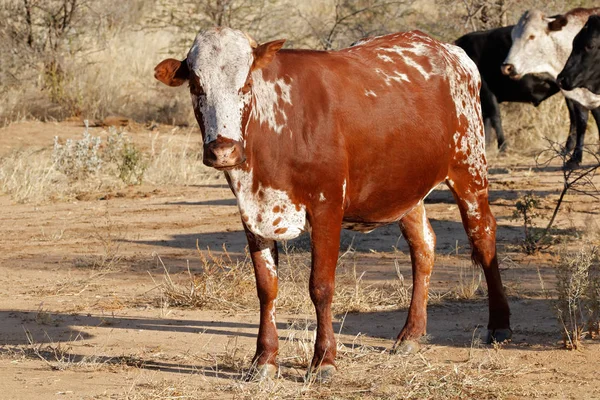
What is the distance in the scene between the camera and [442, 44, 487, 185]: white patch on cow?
23.2ft

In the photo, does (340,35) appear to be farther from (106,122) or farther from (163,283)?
(163,283)

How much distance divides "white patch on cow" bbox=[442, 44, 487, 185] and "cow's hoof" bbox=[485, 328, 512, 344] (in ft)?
3.18

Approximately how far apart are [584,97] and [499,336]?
742 centimetres

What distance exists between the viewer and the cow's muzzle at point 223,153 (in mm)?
5516

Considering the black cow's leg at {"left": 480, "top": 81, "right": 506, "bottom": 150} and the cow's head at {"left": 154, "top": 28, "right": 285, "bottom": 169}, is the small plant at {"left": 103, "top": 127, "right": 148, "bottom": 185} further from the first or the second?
the cow's head at {"left": 154, "top": 28, "right": 285, "bottom": 169}

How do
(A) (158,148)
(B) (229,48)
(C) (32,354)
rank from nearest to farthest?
(B) (229,48) → (C) (32,354) → (A) (158,148)

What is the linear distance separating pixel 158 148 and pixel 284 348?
33.8 ft

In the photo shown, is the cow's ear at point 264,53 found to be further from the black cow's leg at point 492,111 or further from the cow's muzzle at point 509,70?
the black cow's leg at point 492,111

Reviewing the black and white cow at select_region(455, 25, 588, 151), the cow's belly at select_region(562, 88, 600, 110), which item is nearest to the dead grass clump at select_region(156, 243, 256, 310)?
the cow's belly at select_region(562, 88, 600, 110)

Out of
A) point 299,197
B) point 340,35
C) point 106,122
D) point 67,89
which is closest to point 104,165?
point 106,122

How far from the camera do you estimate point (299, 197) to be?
19.6 feet

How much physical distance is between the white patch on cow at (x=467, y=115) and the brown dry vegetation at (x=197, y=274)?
85 centimetres

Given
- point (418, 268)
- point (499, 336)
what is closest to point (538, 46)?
point (418, 268)

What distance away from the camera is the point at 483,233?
721 cm
